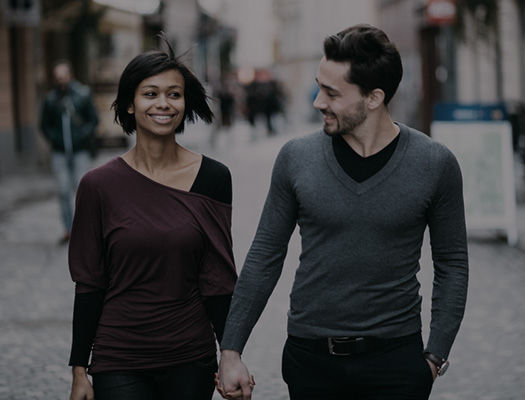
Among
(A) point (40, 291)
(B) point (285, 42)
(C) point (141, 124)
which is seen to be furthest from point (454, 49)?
(B) point (285, 42)

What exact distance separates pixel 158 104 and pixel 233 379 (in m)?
0.92

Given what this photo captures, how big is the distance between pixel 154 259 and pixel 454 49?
1025 inches

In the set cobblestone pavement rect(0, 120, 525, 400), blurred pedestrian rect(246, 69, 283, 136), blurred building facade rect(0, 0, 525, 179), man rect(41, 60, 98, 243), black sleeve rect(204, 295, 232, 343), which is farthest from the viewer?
→ blurred pedestrian rect(246, 69, 283, 136)

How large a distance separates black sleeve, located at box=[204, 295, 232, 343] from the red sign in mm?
15198

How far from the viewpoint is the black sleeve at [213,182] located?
356 centimetres

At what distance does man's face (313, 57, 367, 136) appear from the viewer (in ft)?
10.3

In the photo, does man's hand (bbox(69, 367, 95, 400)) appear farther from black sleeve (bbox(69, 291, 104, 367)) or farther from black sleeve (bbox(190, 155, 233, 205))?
black sleeve (bbox(190, 155, 233, 205))

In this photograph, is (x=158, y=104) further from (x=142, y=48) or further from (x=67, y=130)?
(x=142, y=48)

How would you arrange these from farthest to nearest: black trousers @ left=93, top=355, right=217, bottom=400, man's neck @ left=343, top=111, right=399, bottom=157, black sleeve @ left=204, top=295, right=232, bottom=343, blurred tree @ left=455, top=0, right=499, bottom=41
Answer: blurred tree @ left=455, top=0, right=499, bottom=41 < black sleeve @ left=204, top=295, right=232, bottom=343 < black trousers @ left=93, top=355, right=217, bottom=400 < man's neck @ left=343, top=111, right=399, bottom=157

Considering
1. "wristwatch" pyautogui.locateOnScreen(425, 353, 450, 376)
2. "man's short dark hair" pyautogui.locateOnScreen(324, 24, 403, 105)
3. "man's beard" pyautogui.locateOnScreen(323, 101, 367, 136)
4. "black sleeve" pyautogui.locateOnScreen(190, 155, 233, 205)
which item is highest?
"man's short dark hair" pyautogui.locateOnScreen(324, 24, 403, 105)

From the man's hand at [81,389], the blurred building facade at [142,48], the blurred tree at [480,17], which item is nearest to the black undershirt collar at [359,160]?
the man's hand at [81,389]

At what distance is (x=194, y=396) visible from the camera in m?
3.40

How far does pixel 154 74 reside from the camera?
3525mm

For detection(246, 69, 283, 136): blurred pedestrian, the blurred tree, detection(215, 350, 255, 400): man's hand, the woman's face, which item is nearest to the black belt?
detection(215, 350, 255, 400): man's hand
